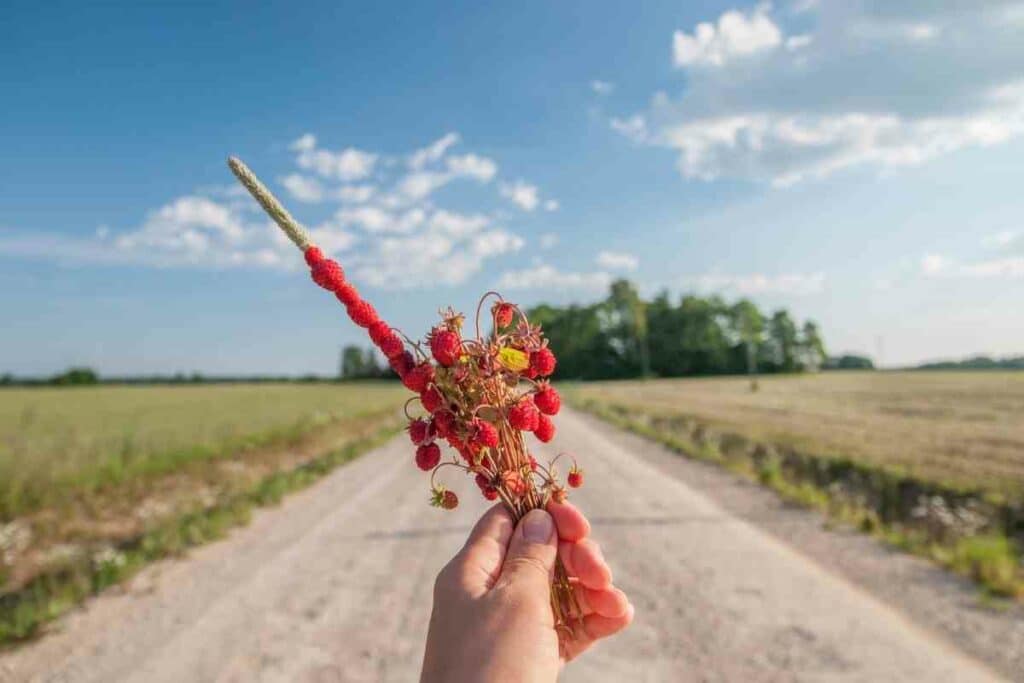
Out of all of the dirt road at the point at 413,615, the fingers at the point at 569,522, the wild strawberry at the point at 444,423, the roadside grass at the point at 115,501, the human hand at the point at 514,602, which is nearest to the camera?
the human hand at the point at 514,602

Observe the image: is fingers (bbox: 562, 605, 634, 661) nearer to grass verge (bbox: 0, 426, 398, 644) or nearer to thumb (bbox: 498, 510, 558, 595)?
thumb (bbox: 498, 510, 558, 595)

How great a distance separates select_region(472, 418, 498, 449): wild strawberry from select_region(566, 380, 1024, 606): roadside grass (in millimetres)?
8027

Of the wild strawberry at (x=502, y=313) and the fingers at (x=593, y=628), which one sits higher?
the wild strawberry at (x=502, y=313)

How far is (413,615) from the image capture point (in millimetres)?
7879

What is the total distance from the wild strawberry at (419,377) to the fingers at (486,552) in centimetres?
42

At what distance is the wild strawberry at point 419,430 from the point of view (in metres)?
1.96

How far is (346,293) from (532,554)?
0.88m

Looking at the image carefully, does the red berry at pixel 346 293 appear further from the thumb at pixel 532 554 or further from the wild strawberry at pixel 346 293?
the thumb at pixel 532 554

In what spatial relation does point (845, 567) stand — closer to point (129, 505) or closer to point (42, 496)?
point (129, 505)

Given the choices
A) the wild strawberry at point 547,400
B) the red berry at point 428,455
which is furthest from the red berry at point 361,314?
the wild strawberry at point 547,400

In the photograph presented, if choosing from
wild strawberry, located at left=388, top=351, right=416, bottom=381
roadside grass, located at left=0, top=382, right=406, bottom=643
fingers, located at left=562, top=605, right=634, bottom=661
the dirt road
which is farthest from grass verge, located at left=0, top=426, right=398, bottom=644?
wild strawberry, located at left=388, top=351, right=416, bottom=381

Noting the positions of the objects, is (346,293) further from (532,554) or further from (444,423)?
(532,554)

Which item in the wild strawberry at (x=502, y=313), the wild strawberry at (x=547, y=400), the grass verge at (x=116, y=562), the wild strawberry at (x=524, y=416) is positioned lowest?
the grass verge at (x=116, y=562)

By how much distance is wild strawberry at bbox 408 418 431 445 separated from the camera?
1961mm
